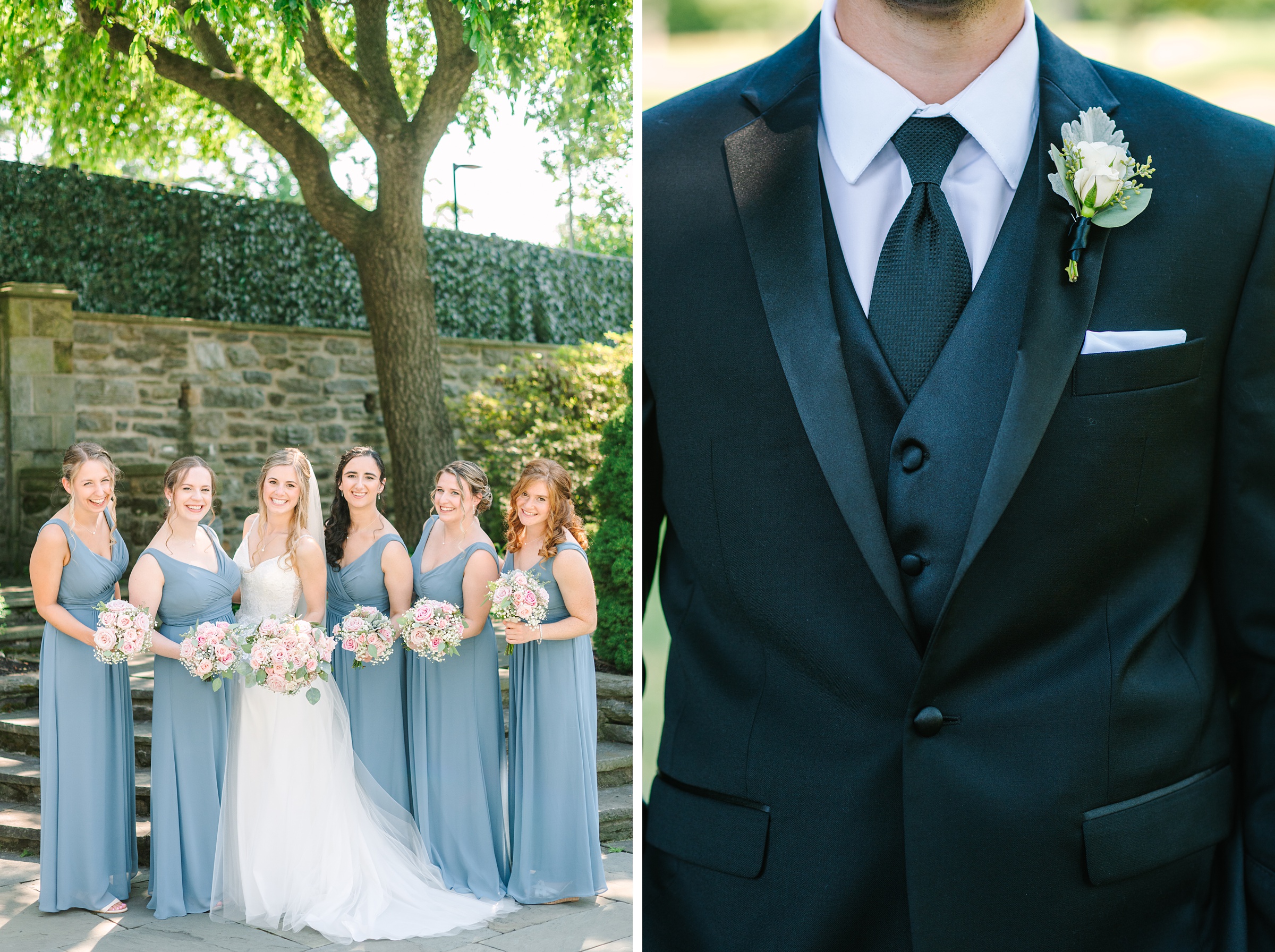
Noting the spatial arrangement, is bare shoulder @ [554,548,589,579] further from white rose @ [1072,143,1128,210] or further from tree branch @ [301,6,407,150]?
tree branch @ [301,6,407,150]

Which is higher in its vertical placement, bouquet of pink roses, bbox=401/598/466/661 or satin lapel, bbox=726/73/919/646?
satin lapel, bbox=726/73/919/646

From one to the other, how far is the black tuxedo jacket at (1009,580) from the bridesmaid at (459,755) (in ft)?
9.52

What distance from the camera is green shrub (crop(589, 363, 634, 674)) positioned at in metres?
4.81

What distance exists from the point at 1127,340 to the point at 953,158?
237mm

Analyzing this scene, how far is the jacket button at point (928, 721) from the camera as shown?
3.32 ft

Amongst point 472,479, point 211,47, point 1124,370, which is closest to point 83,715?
point 472,479

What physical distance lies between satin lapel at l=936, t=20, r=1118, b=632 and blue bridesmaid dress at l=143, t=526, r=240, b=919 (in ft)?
10.9

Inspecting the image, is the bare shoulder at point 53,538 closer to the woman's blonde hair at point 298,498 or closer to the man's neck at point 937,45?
the woman's blonde hair at point 298,498

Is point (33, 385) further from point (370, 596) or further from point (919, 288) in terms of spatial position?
point (919, 288)

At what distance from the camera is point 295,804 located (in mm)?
3863

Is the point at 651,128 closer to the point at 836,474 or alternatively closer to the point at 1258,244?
the point at 836,474

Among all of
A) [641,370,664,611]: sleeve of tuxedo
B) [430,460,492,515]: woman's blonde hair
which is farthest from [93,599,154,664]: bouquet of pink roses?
[641,370,664,611]: sleeve of tuxedo

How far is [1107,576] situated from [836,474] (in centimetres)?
27

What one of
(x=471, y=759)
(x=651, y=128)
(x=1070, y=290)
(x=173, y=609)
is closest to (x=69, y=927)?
(x=173, y=609)
